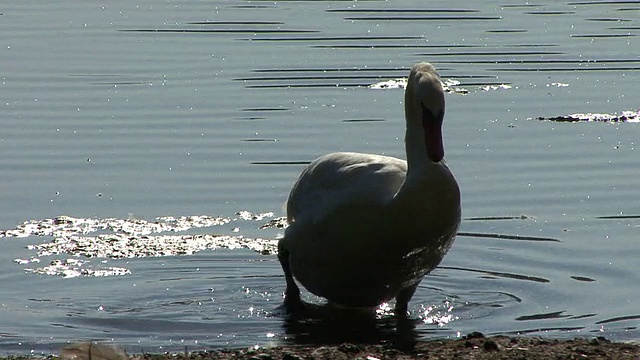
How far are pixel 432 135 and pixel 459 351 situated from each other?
137 cm

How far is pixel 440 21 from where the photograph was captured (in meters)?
24.0

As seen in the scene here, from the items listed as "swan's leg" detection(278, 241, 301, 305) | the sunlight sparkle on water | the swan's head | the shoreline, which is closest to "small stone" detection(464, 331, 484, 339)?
the shoreline

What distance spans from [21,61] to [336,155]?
10.6 metres

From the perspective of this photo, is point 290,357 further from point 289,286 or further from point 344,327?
point 289,286

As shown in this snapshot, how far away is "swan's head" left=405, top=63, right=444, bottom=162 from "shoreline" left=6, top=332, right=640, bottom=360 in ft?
3.73

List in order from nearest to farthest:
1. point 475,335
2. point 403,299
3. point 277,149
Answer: point 475,335 → point 403,299 → point 277,149

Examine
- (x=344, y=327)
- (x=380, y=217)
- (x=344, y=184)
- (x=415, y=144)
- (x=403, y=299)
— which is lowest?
(x=344, y=327)

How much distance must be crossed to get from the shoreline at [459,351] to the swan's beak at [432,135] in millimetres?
1107

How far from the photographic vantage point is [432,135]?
30.6 feet

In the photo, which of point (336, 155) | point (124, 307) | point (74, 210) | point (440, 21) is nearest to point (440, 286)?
point (336, 155)

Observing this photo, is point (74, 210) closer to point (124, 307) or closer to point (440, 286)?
point (124, 307)

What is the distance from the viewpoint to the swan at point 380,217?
934 centimetres

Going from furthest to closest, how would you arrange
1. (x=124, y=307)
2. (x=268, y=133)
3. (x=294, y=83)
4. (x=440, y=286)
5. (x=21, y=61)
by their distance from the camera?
(x=21, y=61), (x=294, y=83), (x=268, y=133), (x=440, y=286), (x=124, y=307)

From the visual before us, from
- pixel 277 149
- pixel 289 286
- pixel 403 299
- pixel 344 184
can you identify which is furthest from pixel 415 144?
pixel 277 149
